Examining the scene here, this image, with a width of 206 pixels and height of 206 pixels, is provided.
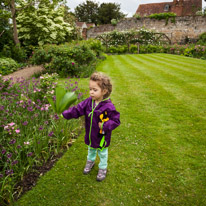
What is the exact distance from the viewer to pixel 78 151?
2.67 m

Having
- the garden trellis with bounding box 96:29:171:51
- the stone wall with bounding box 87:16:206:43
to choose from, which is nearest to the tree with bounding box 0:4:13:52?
the garden trellis with bounding box 96:29:171:51

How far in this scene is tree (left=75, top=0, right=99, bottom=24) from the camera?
4519 cm

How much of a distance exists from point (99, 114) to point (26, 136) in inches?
45.7

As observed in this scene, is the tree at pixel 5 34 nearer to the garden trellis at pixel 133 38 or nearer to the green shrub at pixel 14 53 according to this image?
the green shrub at pixel 14 53

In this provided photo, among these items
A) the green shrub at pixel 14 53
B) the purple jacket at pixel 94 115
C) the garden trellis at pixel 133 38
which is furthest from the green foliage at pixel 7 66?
the garden trellis at pixel 133 38

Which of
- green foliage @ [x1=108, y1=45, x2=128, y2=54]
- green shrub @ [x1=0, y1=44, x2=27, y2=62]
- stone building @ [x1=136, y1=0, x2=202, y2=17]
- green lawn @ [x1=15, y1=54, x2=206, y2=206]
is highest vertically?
stone building @ [x1=136, y1=0, x2=202, y2=17]

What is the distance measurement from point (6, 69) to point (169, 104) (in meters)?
8.75

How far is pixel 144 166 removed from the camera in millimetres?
2340

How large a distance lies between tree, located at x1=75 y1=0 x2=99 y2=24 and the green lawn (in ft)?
157

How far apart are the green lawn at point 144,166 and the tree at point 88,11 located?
4793 cm

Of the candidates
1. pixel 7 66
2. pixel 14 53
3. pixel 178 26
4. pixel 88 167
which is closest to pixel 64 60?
pixel 7 66

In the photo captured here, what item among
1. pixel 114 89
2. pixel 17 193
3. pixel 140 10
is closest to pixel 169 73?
pixel 114 89

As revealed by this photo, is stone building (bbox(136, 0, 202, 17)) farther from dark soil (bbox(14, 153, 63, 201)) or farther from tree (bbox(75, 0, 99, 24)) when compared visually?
dark soil (bbox(14, 153, 63, 201))

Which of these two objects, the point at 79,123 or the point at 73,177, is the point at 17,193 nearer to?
the point at 73,177
